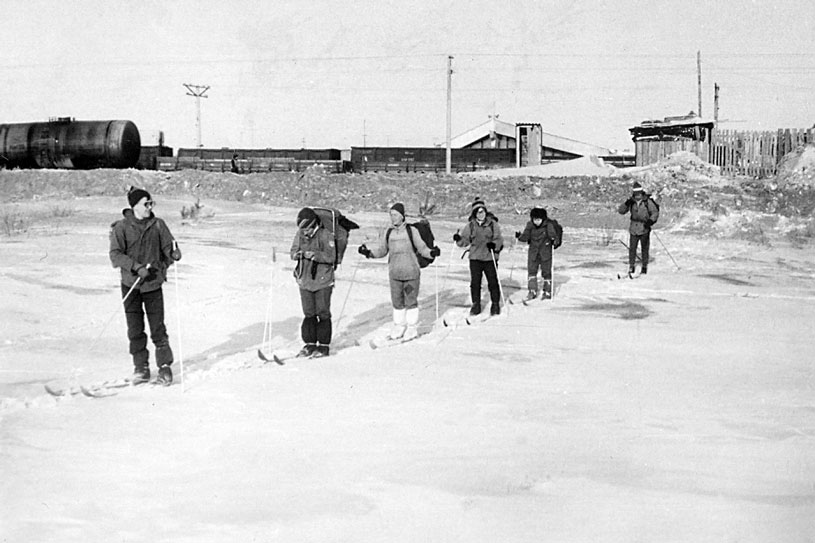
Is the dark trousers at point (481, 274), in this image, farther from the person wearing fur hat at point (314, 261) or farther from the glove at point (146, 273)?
the glove at point (146, 273)

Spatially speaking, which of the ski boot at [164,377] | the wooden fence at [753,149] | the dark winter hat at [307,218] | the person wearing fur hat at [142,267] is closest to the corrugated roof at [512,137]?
the wooden fence at [753,149]

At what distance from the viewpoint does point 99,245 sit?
17453 millimetres

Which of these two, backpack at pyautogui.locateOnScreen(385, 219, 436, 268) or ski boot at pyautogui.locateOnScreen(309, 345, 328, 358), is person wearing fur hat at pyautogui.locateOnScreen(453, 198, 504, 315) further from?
ski boot at pyautogui.locateOnScreen(309, 345, 328, 358)

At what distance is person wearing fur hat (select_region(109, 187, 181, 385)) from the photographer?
7.41 meters

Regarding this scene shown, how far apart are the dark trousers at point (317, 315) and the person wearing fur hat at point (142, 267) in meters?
1.51

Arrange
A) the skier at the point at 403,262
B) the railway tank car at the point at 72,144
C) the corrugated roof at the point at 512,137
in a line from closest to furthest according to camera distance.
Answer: the skier at the point at 403,262 < the railway tank car at the point at 72,144 < the corrugated roof at the point at 512,137

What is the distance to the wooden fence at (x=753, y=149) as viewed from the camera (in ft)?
98.2

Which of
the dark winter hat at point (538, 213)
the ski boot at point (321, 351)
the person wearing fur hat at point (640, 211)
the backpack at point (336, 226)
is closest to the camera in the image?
the backpack at point (336, 226)

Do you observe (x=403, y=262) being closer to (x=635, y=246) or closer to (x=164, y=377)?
(x=164, y=377)

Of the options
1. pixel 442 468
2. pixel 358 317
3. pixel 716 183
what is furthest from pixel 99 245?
pixel 716 183

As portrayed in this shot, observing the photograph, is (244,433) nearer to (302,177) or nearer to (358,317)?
(358,317)

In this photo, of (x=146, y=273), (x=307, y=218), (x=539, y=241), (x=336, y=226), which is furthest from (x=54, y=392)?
(x=539, y=241)

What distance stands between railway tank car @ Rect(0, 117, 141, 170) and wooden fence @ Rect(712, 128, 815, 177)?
21.1 meters

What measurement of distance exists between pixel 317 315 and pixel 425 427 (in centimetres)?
295
